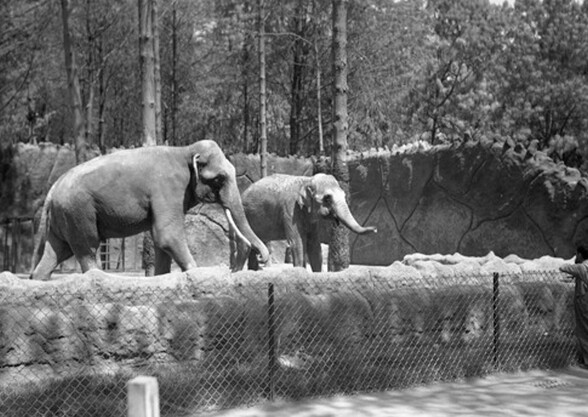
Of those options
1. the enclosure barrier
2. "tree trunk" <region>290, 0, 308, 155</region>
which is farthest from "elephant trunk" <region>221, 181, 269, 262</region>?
"tree trunk" <region>290, 0, 308, 155</region>

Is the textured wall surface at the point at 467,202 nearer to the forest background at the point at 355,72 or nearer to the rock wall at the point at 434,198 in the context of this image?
the rock wall at the point at 434,198

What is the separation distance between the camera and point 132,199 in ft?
26.6

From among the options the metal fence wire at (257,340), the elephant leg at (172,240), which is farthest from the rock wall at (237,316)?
the elephant leg at (172,240)

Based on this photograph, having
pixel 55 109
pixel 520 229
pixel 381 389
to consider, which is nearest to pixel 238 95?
Result: pixel 55 109

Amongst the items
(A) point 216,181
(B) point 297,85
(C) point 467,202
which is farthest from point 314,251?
(B) point 297,85

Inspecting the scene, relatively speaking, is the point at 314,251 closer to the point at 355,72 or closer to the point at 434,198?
the point at 434,198

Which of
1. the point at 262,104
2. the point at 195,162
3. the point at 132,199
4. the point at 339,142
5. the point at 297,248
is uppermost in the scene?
the point at 262,104

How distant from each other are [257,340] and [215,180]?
266 centimetres

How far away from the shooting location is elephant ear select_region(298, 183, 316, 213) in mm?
10524

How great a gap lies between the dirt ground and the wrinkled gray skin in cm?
325

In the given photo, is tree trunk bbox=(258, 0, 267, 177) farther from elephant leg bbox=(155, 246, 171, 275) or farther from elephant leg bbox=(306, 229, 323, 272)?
elephant leg bbox=(155, 246, 171, 275)

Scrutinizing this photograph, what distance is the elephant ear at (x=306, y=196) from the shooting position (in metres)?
10.5

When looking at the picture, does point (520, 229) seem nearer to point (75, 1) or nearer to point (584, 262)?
point (584, 262)

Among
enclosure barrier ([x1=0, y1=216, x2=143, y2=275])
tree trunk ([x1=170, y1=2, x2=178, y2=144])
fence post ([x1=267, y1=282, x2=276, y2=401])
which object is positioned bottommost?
enclosure barrier ([x1=0, y1=216, x2=143, y2=275])
